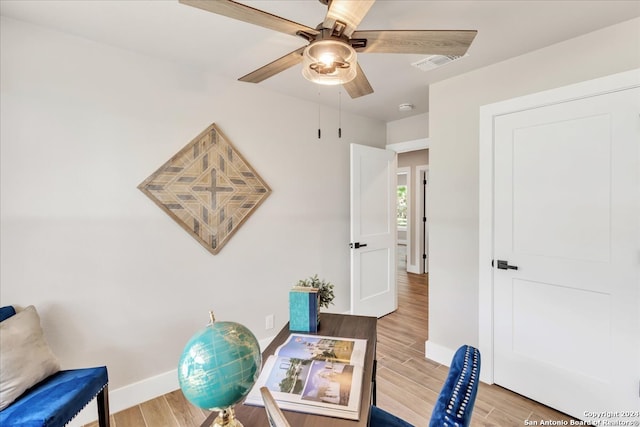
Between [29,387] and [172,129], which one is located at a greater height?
[172,129]

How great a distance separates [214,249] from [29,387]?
49.2 inches

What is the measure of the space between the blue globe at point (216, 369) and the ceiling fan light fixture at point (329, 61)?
3.59ft

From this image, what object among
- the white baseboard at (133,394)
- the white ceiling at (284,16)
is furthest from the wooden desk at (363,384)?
the white ceiling at (284,16)

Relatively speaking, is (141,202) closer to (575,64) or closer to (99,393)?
(99,393)

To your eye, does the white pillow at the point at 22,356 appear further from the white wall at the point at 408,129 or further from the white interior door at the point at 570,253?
the white wall at the point at 408,129

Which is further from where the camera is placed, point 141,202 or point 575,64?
point 141,202

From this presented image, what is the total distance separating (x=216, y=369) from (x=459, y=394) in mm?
605

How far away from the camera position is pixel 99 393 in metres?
1.64

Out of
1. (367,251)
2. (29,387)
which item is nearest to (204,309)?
(29,387)

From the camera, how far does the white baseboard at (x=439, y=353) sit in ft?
8.42

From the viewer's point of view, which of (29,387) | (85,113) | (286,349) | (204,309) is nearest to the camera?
(286,349)

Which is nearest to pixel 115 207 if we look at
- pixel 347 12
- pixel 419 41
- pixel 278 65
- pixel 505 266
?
pixel 278 65

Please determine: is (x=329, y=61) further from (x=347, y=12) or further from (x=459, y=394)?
(x=459, y=394)

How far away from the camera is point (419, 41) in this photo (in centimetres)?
124
